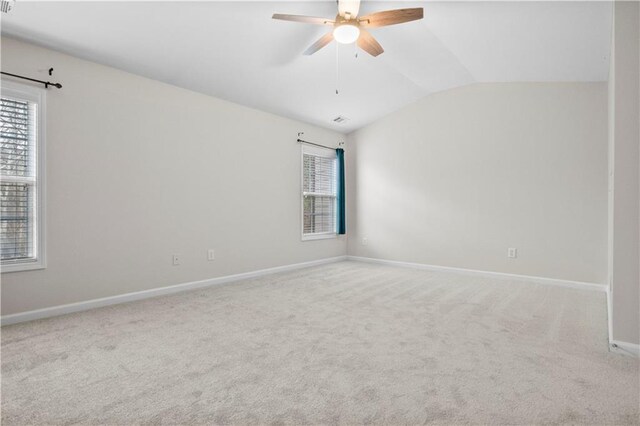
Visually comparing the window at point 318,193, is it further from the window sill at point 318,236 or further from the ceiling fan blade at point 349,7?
the ceiling fan blade at point 349,7

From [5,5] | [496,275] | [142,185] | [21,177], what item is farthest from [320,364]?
[496,275]

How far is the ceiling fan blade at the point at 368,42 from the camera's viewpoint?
9.54 feet

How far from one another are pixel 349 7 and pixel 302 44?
1.07 metres

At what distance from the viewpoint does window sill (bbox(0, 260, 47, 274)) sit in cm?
283

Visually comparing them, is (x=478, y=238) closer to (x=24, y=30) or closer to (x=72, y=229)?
(x=72, y=229)

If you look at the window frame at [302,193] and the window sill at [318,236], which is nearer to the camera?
the window frame at [302,193]

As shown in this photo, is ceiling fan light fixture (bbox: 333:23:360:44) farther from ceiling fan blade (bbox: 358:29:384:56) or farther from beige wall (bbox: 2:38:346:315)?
beige wall (bbox: 2:38:346:315)

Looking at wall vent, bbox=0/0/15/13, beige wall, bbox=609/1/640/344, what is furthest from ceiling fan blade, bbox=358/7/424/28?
wall vent, bbox=0/0/15/13

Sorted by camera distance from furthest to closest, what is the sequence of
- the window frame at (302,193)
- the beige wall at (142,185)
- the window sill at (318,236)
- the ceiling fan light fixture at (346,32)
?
the window sill at (318,236)
the window frame at (302,193)
the beige wall at (142,185)
the ceiling fan light fixture at (346,32)

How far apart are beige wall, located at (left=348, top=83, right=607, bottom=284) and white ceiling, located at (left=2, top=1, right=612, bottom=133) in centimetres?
44

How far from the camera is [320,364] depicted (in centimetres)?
212

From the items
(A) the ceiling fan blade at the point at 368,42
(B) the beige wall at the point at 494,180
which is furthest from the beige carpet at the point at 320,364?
(A) the ceiling fan blade at the point at 368,42

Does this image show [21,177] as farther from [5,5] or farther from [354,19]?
[354,19]

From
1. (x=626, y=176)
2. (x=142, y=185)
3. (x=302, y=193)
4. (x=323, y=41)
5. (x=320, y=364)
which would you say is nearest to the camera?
(x=320, y=364)
